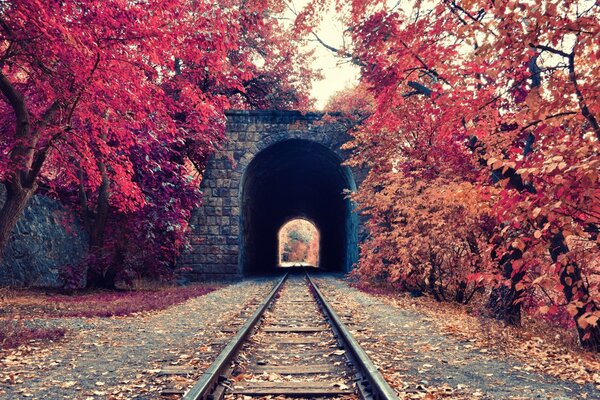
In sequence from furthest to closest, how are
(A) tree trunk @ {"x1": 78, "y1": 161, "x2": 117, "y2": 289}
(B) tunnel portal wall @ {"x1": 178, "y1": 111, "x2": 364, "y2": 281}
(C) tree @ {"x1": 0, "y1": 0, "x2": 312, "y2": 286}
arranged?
(B) tunnel portal wall @ {"x1": 178, "y1": 111, "x2": 364, "y2": 281}, (A) tree trunk @ {"x1": 78, "y1": 161, "x2": 117, "y2": 289}, (C) tree @ {"x1": 0, "y1": 0, "x2": 312, "y2": 286}

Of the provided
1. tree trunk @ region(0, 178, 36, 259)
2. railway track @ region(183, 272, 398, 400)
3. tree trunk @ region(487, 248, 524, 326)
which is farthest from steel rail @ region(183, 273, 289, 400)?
tree trunk @ region(0, 178, 36, 259)

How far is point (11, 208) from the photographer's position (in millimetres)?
8031

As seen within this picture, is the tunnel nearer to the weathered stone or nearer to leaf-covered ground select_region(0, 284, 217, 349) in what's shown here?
the weathered stone

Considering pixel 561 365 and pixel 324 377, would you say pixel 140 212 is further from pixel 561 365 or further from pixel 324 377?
pixel 561 365

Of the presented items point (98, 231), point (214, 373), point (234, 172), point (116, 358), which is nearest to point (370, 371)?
point (214, 373)

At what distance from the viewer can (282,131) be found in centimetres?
1883

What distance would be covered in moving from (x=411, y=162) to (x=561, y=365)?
7008mm

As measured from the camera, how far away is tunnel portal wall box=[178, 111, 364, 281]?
729 inches

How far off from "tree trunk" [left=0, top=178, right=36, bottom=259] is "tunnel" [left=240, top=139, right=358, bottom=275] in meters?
8.90

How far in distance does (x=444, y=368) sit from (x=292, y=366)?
1.67 metres

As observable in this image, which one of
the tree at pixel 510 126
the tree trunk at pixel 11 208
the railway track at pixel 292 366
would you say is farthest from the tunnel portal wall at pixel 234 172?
the railway track at pixel 292 366

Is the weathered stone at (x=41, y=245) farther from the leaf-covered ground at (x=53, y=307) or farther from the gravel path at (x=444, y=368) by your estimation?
the gravel path at (x=444, y=368)

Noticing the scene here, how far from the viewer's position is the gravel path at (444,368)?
4.27m

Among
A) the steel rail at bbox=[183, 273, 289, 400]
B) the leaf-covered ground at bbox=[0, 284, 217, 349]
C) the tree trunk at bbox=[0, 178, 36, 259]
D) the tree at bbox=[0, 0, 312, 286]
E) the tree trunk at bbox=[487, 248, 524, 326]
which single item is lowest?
the leaf-covered ground at bbox=[0, 284, 217, 349]
